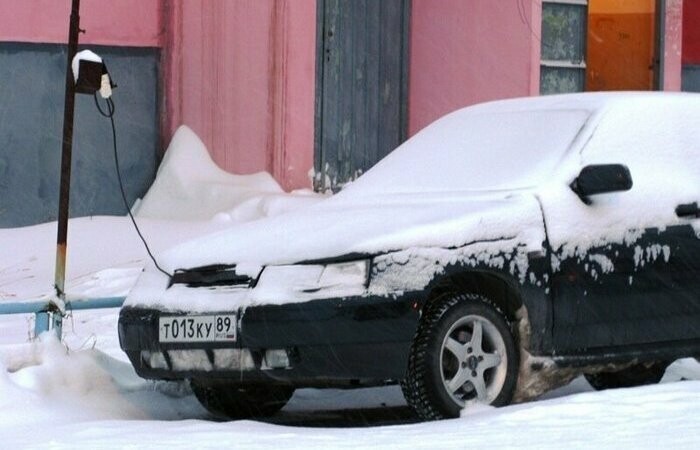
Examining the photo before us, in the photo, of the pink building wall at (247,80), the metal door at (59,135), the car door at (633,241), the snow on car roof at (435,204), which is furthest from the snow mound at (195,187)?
the car door at (633,241)

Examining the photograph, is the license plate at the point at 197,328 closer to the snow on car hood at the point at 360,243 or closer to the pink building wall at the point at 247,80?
the snow on car hood at the point at 360,243

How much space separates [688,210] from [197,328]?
2.42 m

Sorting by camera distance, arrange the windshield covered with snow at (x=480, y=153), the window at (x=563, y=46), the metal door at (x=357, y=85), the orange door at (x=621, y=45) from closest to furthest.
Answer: the windshield covered with snow at (x=480, y=153), the metal door at (x=357, y=85), the window at (x=563, y=46), the orange door at (x=621, y=45)

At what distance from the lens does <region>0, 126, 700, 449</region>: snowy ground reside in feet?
23.3

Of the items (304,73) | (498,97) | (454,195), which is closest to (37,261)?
(304,73)

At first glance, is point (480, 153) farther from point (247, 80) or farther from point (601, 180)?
point (247, 80)

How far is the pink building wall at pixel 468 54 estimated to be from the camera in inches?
666

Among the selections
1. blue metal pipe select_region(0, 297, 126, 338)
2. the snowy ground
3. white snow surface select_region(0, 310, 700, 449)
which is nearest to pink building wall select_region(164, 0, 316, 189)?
the snowy ground

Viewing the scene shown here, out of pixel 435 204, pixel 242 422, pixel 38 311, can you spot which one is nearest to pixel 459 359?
pixel 435 204

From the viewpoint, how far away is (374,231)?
7.96m

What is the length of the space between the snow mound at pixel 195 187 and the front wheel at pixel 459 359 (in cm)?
694

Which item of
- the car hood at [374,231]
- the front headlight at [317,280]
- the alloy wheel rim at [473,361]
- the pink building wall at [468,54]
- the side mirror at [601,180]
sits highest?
the pink building wall at [468,54]

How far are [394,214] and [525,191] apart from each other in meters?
0.61

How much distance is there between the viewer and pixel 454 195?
862 centimetres
